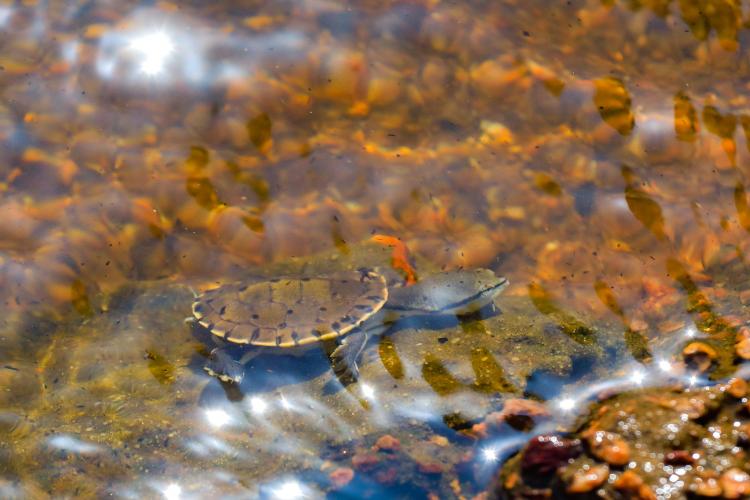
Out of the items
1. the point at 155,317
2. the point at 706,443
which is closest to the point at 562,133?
the point at 706,443

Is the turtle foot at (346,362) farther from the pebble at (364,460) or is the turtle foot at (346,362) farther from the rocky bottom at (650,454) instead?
the rocky bottom at (650,454)

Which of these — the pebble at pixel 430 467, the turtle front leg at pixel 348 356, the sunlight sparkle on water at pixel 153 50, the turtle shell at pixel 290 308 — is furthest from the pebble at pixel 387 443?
the sunlight sparkle on water at pixel 153 50

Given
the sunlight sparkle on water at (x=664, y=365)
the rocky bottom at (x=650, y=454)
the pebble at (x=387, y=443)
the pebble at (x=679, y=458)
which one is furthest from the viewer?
the sunlight sparkle on water at (x=664, y=365)

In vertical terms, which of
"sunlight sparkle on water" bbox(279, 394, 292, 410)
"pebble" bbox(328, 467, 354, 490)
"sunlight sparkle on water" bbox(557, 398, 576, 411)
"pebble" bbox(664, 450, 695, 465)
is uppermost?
"pebble" bbox(664, 450, 695, 465)

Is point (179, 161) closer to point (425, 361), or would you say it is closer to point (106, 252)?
point (106, 252)

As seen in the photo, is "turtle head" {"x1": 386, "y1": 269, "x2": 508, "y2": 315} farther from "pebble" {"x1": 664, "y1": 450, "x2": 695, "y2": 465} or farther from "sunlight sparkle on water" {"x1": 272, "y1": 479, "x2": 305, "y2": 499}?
"pebble" {"x1": 664, "y1": 450, "x2": 695, "y2": 465}

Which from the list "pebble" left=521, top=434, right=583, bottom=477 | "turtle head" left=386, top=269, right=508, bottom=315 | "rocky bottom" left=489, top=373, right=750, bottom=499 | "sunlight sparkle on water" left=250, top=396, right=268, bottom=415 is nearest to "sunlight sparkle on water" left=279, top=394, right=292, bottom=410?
"sunlight sparkle on water" left=250, top=396, right=268, bottom=415
